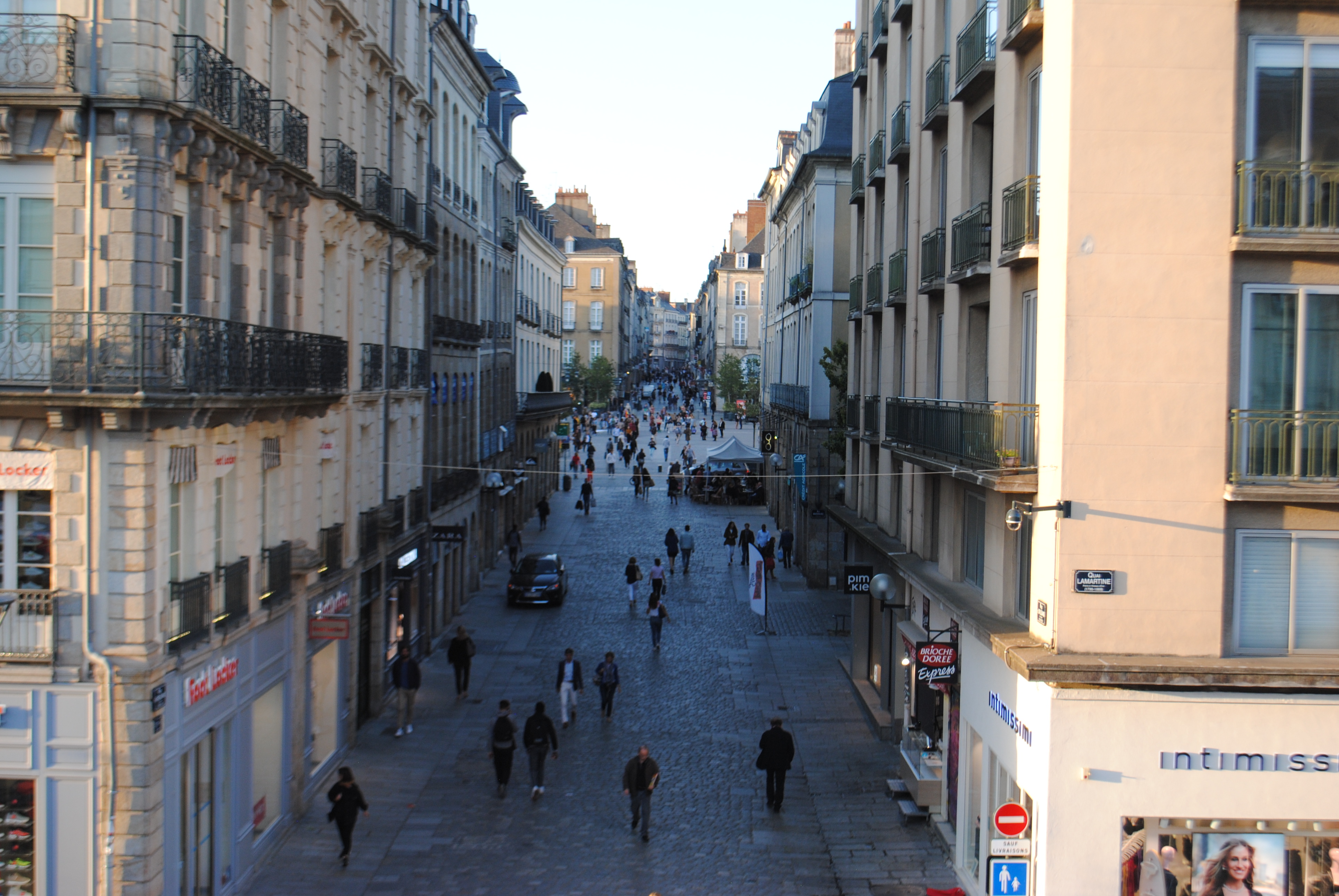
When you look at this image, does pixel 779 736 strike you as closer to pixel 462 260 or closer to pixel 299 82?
pixel 299 82

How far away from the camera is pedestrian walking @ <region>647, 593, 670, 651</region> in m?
27.4

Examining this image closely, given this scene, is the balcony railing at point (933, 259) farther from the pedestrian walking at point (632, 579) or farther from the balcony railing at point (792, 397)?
the balcony railing at point (792, 397)

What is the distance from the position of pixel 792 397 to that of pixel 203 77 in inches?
1256

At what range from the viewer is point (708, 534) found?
4747cm

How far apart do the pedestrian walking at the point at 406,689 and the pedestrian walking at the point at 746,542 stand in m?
17.8

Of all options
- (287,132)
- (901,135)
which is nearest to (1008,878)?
(287,132)

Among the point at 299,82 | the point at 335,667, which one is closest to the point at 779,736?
the point at 335,667

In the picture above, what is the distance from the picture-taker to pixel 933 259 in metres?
18.4

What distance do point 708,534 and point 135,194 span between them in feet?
121

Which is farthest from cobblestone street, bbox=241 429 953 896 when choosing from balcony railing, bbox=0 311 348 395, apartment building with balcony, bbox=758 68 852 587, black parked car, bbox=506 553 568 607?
balcony railing, bbox=0 311 348 395

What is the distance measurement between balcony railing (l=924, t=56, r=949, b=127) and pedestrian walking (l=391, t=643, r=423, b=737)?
40.4ft

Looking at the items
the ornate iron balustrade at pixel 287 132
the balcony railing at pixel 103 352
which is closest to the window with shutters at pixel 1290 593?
the balcony railing at pixel 103 352

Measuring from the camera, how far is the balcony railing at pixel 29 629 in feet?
38.8

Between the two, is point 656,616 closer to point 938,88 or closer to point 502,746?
point 502,746
